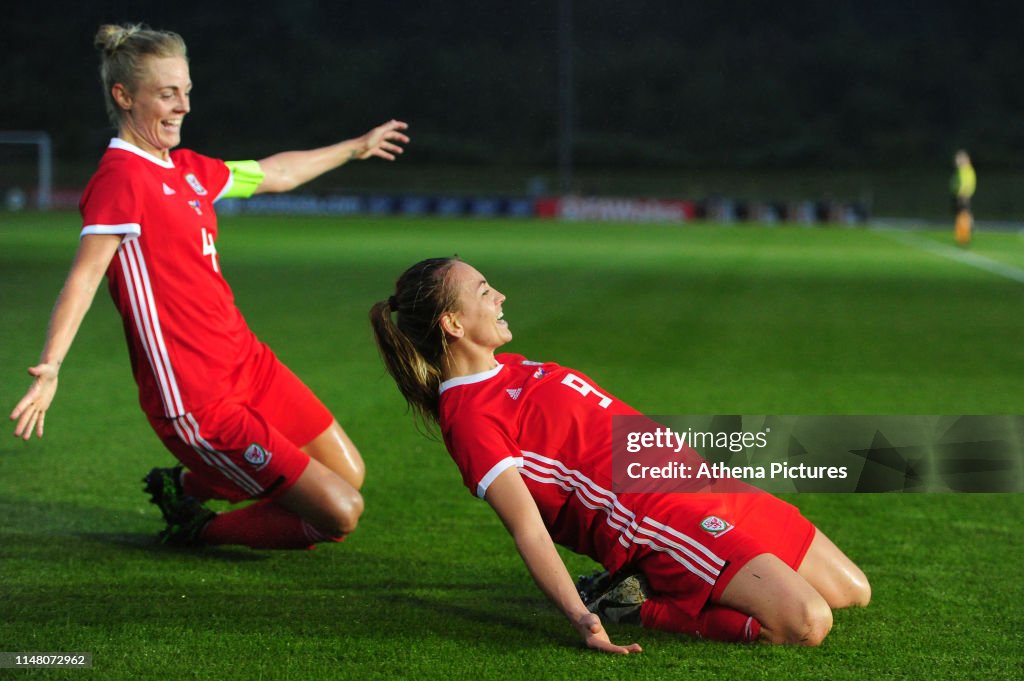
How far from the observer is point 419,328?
3.70 m

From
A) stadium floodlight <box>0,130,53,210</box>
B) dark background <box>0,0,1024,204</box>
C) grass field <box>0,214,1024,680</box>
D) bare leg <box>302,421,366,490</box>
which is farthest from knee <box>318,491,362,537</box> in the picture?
dark background <box>0,0,1024,204</box>

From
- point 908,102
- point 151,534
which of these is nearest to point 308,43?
point 908,102

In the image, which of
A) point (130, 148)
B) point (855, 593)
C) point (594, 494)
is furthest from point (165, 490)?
point (855, 593)

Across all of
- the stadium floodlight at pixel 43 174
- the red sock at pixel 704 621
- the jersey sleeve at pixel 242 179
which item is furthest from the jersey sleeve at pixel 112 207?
the stadium floodlight at pixel 43 174

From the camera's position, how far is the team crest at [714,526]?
367 centimetres

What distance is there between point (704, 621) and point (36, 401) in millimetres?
2054

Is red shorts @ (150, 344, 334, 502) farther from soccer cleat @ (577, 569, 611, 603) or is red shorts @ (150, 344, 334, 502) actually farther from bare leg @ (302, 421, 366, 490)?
soccer cleat @ (577, 569, 611, 603)

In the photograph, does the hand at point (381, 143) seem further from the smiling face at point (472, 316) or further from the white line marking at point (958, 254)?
the white line marking at point (958, 254)

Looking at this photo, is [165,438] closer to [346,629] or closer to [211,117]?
[346,629]

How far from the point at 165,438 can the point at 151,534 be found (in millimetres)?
722

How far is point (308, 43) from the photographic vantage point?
210ft

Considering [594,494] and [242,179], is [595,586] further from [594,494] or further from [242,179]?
[242,179]

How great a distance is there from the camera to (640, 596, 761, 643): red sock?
3.66 m

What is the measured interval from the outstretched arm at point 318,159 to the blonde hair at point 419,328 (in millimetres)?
1453
